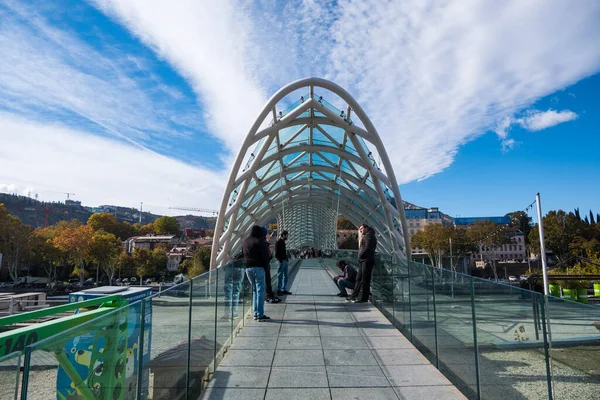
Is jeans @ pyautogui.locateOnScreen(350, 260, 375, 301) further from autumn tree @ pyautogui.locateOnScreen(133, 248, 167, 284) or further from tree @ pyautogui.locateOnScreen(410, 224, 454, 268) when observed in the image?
autumn tree @ pyautogui.locateOnScreen(133, 248, 167, 284)

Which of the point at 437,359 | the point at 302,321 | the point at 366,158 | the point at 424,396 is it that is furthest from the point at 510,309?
the point at 366,158

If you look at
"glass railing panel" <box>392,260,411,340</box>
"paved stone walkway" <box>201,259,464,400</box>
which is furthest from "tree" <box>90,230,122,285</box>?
"glass railing panel" <box>392,260,411,340</box>

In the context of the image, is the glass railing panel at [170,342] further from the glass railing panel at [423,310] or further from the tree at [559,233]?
the tree at [559,233]

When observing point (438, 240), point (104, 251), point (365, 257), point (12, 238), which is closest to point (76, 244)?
point (104, 251)

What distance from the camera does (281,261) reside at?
11.7 meters

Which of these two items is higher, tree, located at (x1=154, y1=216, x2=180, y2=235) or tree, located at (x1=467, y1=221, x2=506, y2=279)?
tree, located at (x1=154, y1=216, x2=180, y2=235)

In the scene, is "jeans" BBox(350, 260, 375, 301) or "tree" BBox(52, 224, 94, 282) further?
"tree" BBox(52, 224, 94, 282)

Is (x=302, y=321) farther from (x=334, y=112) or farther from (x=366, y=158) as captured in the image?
(x=366, y=158)

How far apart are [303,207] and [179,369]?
215 ft

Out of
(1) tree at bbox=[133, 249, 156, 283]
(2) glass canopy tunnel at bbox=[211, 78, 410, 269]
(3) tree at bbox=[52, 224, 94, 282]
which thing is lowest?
(1) tree at bbox=[133, 249, 156, 283]

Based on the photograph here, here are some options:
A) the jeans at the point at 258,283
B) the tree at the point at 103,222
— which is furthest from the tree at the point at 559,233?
the tree at the point at 103,222

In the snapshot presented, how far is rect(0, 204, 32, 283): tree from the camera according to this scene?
180ft

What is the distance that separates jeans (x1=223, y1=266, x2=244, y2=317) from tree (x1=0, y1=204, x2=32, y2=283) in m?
61.2

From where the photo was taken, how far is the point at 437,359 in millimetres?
5574
